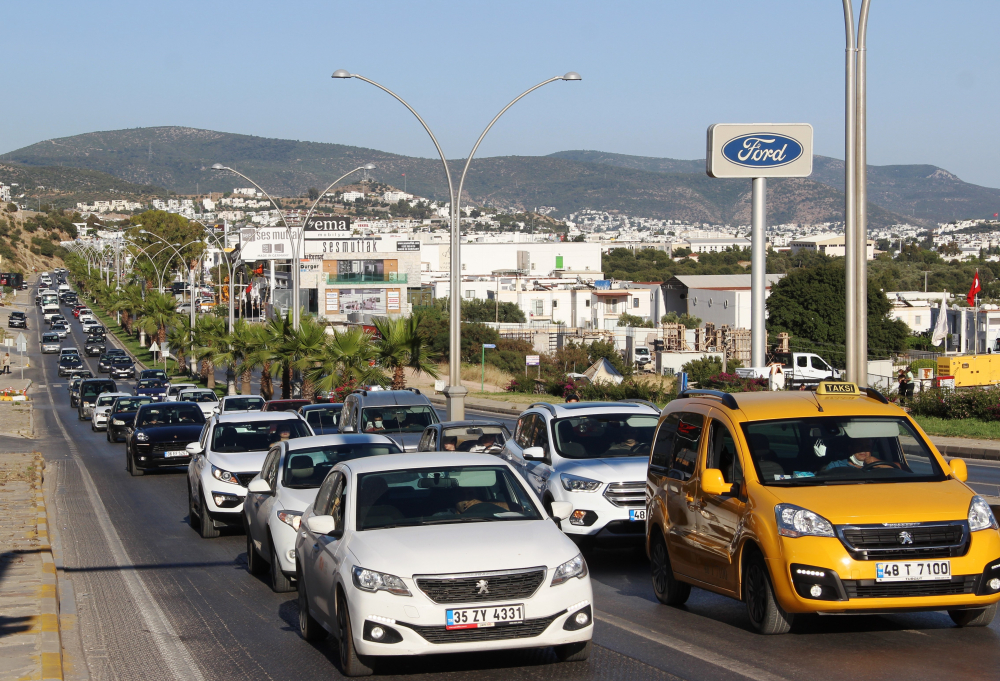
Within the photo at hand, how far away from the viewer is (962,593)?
24.6 feet

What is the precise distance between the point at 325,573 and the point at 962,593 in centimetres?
442

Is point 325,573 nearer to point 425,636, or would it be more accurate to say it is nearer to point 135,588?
point 425,636

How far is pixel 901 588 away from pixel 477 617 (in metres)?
2.88

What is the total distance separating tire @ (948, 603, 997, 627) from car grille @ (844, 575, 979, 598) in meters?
0.68

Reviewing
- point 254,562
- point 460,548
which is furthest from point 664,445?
point 254,562

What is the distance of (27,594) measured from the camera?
1070 cm

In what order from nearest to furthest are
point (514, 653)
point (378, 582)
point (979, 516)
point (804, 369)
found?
point (378, 582) < point (979, 516) < point (514, 653) < point (804, 369)

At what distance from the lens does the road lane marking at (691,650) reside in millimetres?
7129

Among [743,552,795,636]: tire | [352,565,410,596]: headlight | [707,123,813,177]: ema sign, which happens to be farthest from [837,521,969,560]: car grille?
[707,123,813,177]: ema sign

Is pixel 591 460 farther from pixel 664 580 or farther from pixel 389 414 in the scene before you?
pixel 389 414

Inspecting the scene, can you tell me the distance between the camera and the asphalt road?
291 inches

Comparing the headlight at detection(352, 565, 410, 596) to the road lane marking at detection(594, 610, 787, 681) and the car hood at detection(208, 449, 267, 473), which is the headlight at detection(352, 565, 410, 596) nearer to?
the road lane marking at detection(594, 610, 787, 681)

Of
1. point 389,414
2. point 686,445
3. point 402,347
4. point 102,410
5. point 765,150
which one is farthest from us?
point 102,410

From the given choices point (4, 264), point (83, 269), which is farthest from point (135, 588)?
point (4, 264)
